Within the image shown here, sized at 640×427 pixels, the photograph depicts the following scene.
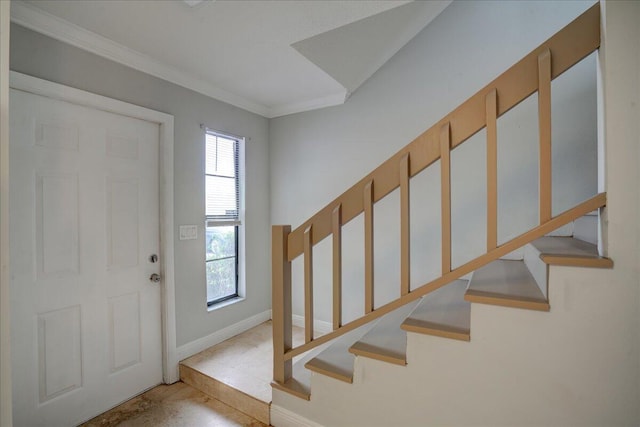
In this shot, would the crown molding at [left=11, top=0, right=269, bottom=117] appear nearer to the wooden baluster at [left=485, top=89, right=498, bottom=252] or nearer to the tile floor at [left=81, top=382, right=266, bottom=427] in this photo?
the wooden baluster at [left=485, top=89, right=498, bottom=252]

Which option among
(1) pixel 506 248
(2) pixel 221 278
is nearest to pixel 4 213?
(1) pixel 506 248

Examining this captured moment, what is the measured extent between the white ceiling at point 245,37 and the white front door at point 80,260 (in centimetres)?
45

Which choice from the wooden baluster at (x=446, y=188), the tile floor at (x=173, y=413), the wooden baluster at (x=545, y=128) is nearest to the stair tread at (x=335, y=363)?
the tile floor at (x=173, y=413)

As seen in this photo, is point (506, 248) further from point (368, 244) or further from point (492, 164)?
point (368, 244)

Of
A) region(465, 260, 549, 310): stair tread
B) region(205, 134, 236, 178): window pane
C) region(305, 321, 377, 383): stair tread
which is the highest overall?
region(205, 134, 236, 178): window pane

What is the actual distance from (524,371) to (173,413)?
203 cm

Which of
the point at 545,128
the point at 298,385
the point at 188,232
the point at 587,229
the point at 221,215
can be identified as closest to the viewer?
the point at 545,128

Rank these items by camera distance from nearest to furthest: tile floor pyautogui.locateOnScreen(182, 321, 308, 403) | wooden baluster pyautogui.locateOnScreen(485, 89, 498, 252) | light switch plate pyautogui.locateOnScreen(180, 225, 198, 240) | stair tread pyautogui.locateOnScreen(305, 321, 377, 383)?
wooden baluster pyautogui.locateOnScreen(485, 89, 498, 252) < stair tread pyautogui.locateOnScreen(305, 321, 377, 383) < tile floor pyautogui.locateOnScreen(182, 321, 308, 403) < light switch plate pyautogui.locateOnScreen(180, 225, 198, 240)

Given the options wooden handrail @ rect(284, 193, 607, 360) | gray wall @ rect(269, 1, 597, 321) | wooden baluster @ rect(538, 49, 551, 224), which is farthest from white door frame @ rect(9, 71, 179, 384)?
wooden baluster @ rect(538, 49, 551, 224)

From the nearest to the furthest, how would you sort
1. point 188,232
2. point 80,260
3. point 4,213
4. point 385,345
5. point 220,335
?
Result: 1. point 4,213
2. point 385,345
3. point 80,260
4. point 188,232
5. point 220,335

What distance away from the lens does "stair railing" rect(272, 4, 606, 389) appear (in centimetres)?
101

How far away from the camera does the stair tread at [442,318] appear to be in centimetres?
116

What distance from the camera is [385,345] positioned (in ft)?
4.60

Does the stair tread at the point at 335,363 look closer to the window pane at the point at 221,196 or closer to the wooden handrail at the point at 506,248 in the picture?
the wooden handrail at the point at 506,248
